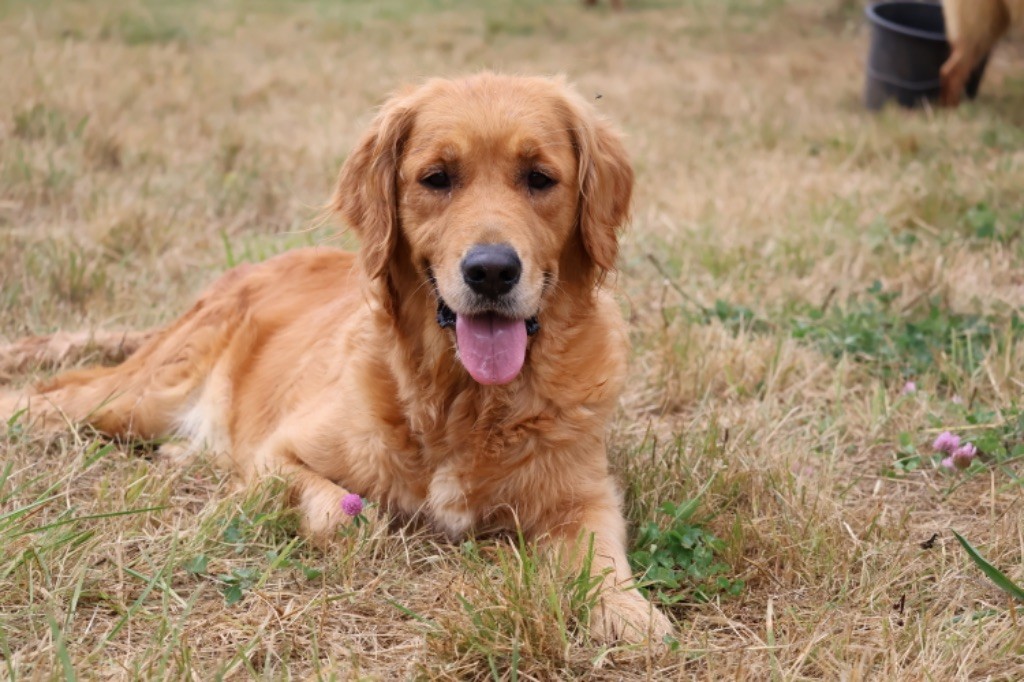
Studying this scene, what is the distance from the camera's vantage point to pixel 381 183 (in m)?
2.86

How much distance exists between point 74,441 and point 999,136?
5.73m

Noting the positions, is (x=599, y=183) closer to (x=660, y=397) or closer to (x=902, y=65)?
(x=660, y=397)

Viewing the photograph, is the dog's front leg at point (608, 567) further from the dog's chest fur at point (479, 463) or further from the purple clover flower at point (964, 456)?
the purple clover flower at point (964, 456)

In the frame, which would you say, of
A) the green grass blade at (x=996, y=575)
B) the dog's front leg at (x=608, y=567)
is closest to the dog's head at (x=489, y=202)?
the dog's front leg at (x=608, y=567)

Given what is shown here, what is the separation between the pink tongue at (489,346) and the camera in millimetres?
2650

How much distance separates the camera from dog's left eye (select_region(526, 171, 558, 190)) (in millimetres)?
2723

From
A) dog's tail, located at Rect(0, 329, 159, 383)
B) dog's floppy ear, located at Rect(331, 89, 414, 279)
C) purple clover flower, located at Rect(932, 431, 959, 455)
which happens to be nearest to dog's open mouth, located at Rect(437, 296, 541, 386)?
dog's floppy ear, located at Rect(331, 89, 414, 279)

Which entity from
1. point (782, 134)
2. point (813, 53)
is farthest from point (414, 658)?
point (813, 53)

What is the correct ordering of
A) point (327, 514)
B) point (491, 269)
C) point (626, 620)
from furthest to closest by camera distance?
point (327, 514) < point (491, 269) < point (626, 620)

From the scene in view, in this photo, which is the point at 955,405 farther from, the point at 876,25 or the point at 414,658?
the point at 876,25

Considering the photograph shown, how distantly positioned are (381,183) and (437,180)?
21 cm

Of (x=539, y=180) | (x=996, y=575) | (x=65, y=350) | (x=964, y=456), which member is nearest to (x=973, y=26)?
(x=964, y=456)

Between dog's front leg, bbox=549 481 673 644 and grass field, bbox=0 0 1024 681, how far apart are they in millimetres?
55

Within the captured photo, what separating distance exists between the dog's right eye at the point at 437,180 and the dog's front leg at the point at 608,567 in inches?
35.0
